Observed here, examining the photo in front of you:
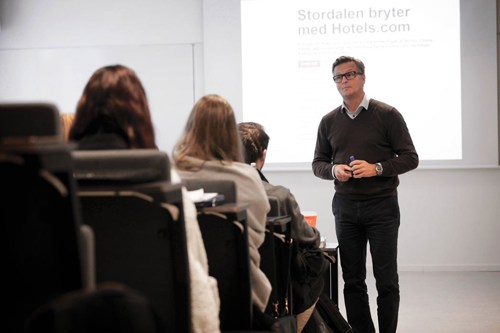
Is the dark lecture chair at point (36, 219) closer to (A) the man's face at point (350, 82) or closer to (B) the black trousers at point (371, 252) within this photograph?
(B) the black trousers at point (371, 252)

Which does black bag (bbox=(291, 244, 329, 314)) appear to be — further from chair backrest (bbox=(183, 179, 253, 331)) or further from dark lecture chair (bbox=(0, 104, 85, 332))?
dark lecture chair (bbox=(0, 104, 85, 332))

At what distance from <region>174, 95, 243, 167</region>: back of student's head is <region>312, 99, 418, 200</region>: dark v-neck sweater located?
1.46 m

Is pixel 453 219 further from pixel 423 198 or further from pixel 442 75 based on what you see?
pixel 442 75

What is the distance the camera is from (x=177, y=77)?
285 inches

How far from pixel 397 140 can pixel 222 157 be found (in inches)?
64.3

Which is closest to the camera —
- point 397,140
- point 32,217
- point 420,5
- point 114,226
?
point 32,217

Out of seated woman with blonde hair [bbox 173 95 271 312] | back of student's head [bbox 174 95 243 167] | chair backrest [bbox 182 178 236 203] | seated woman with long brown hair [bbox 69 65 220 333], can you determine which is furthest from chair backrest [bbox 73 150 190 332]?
back of student's head [bbox 174 95 243 167]

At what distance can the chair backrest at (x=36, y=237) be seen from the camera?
1.11 meters

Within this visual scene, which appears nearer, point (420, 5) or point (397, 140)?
point (397, 140)

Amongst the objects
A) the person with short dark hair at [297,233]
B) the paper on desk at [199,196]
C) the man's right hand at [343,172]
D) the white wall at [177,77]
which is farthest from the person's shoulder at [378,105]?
the white wall at [177,77]

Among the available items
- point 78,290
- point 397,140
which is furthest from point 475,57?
point 78,290

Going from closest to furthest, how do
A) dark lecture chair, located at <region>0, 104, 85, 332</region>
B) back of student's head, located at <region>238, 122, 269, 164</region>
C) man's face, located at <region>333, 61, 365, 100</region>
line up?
dark lecture chair, located at <region>0, 104, 85, 332</region> < back of student's head, located at <region>238, 122, 269, 164</region> < man's face, located at <region>333, 61, 365, 100</region>

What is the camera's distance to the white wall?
7.03 metres

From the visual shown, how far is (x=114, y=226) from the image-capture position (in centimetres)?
170
